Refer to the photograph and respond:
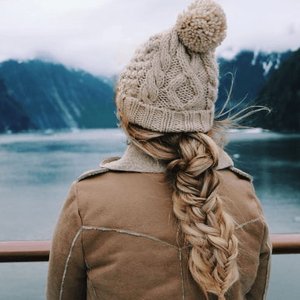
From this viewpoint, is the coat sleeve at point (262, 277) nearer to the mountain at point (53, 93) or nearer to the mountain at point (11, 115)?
the mountain at point (53, 93)

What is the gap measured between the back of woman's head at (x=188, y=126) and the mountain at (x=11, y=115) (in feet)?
81.2

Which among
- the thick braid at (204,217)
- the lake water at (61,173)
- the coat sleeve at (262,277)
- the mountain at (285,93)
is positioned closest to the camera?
the thick braid at (204,217)

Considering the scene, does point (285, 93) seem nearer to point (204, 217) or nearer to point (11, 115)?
point (11, 115)

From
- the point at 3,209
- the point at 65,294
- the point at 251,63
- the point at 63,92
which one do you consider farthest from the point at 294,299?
the point at 3,209

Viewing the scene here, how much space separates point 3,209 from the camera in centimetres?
3538

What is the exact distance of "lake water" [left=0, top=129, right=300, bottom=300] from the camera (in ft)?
92.8

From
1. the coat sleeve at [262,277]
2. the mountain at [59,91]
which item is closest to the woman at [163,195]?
the coat sleeve at [262,277]

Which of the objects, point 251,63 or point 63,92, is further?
point 63,92

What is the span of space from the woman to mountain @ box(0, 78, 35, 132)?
81.2 ft

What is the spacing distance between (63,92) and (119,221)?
2985cm

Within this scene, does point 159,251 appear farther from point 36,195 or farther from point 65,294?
point 36,195

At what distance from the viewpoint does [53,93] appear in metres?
31.5

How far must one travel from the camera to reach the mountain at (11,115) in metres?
25.9

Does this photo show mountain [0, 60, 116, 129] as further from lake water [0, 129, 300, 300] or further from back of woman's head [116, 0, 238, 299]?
back of woman's head [116, 0, 238, 299]
